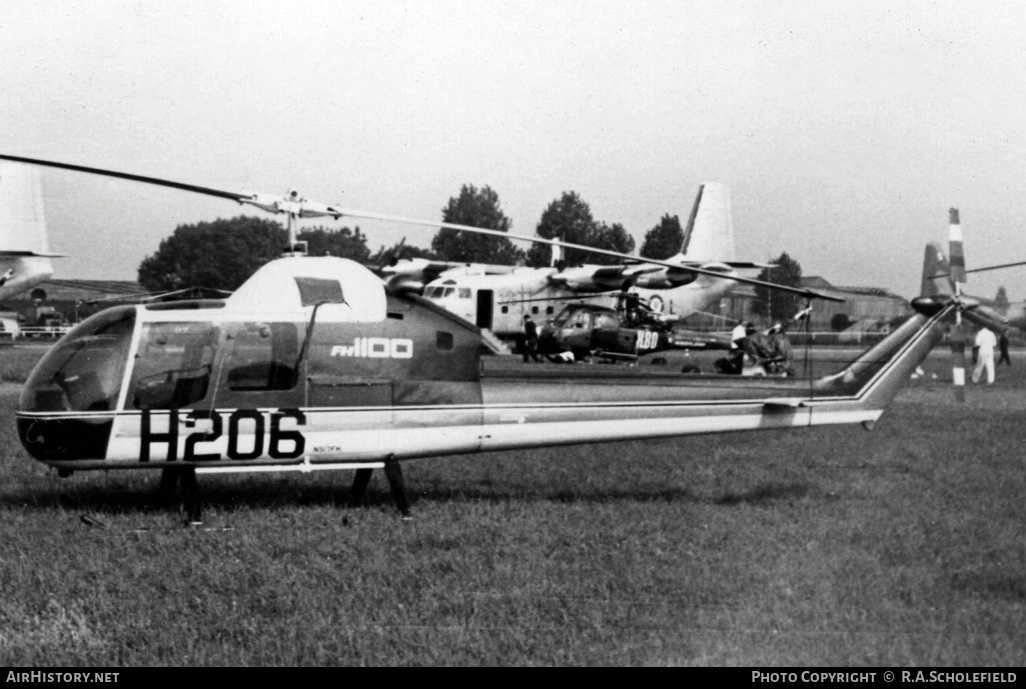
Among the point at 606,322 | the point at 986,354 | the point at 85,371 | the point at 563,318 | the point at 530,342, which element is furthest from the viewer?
the point at 563,318

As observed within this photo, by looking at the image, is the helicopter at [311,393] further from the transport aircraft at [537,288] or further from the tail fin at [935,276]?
the transport aircraft at [537,288]

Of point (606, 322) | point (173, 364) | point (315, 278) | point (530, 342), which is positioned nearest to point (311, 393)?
point (315, 278)

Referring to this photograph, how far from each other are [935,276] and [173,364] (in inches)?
272

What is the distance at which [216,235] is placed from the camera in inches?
1359

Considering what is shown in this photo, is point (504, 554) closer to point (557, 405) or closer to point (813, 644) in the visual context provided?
point (557, 405)

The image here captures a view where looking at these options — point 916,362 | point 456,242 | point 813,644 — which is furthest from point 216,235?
point 813,644

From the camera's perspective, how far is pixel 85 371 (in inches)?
293

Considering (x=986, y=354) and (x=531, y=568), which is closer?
(x=531, y=568)

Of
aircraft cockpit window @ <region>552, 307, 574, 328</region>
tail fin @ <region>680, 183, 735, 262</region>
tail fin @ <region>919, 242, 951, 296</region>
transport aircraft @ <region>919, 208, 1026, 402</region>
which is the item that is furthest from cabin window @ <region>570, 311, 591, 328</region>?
tail fin @ <region>919, 242, 951, 296</region>

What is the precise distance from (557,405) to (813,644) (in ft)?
12.0

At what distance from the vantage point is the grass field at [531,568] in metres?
5.07

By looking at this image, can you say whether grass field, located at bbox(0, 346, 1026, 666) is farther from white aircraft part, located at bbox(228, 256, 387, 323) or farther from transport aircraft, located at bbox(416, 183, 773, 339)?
transport aircraft, located at bbox(416, 183, 773, 339)

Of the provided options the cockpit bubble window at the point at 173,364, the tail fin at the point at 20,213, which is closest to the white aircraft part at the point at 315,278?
the cockpit bubble window at the point at 173,364

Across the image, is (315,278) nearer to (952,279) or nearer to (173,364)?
(173,364)
